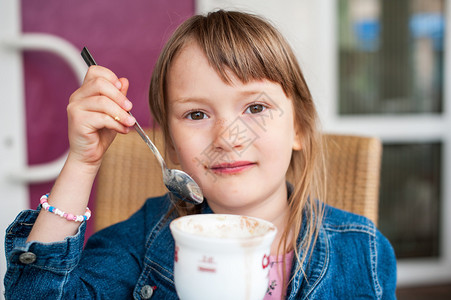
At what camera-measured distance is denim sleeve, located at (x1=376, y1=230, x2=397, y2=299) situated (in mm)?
962

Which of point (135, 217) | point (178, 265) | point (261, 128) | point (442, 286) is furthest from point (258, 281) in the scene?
point (442, 286)

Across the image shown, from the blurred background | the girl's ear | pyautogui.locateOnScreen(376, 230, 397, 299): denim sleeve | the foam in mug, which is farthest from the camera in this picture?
the blurred background

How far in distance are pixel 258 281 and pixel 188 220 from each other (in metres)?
0.13

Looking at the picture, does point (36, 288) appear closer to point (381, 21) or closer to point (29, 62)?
point (29, 62)

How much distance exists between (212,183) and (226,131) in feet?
0.36

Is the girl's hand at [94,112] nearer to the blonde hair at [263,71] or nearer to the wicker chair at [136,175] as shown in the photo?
the blonde hair at [263,71]

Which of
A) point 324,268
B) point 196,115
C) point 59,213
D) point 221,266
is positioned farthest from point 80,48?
point 221,266

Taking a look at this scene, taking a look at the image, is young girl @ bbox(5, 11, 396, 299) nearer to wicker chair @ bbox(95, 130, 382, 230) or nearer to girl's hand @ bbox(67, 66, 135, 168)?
girl's hand @ bbox(67, 66, 135, 168)

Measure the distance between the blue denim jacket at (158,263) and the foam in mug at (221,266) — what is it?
31 cm

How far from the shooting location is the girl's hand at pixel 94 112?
0.77 metres

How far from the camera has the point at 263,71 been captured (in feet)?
3.00

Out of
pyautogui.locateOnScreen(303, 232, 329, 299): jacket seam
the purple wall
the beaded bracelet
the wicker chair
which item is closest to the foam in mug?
the beaded bracelet

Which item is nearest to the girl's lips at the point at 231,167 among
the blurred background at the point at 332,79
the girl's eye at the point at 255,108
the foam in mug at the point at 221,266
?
the girl's eye at the point at 255,108

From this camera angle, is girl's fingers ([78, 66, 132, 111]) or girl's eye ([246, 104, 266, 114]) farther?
girl's eye ([246, 104, 266, 114])
